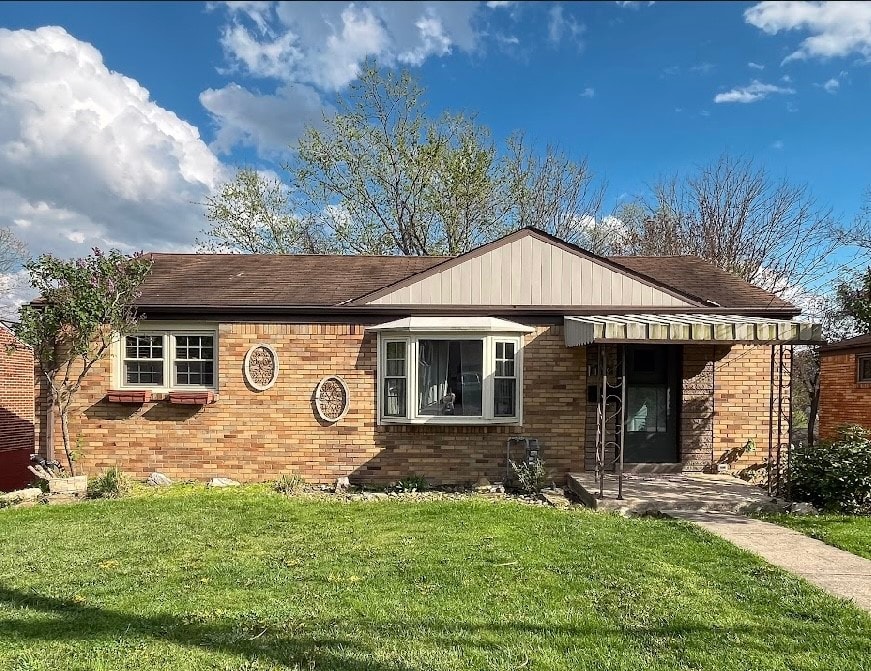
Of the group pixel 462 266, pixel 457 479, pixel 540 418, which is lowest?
pixel 457 479

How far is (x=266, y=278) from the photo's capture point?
10188 millimetres

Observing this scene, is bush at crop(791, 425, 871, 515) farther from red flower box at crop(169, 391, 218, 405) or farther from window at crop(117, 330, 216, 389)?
window at crop(117, 330, 216, 389)

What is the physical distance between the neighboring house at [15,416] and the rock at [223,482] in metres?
9.79

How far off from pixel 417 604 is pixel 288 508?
3549 millimetres

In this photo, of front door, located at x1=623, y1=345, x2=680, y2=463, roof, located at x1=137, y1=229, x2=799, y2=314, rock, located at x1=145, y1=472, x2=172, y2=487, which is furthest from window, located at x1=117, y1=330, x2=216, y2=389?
front door, located at x1=623, y1=345, x2=680, y2=463

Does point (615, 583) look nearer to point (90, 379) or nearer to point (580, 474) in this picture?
point (580, 474)

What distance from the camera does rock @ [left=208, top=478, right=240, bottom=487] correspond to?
870 cm

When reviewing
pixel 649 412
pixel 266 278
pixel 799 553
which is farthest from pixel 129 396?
pixel 799 553

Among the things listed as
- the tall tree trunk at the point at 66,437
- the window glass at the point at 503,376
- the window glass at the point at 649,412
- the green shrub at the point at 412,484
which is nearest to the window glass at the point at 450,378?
the window glass at the point at 503,376

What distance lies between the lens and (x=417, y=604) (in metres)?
3.93

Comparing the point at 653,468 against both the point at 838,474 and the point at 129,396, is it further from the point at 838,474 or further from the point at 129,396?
the point at 129,396

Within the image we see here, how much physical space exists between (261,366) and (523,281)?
454cm

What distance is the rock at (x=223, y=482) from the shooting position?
8703 mm

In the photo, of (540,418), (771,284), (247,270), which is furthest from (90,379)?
(771,284)
